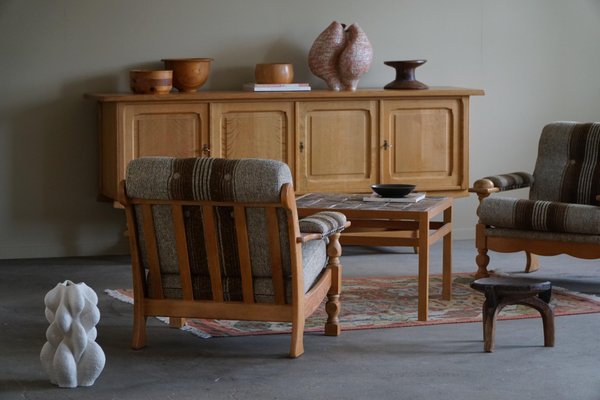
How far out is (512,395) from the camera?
3.73 m

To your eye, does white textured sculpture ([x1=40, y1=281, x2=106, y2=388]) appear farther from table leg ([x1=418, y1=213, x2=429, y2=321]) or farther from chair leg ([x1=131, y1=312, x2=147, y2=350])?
table leg ([x1=418, y1=213, x2=429, y2=321])

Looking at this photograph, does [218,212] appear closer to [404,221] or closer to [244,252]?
[244,252]

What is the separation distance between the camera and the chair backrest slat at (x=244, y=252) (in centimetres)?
415

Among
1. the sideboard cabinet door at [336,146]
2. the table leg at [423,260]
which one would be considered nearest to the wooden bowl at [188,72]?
the sideboard cabinet door at [336,146]

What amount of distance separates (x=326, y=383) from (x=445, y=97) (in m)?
3.17

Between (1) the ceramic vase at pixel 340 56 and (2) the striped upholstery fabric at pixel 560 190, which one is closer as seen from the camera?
(2) the striped upholstery fabric at pixel 560 190

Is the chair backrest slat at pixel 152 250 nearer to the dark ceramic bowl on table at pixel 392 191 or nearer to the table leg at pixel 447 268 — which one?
the dark ceramic bowl on table at pixel 392 191

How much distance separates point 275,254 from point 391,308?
1.12 metres

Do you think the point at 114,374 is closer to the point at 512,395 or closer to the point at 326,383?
the point at 326,383

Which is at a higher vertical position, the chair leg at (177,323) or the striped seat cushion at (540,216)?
the striped seat cushion at (540,216)

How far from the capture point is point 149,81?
6234 millimetres

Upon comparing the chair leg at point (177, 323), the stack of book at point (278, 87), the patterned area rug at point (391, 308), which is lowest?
the patterned area rug at point (391, 308)

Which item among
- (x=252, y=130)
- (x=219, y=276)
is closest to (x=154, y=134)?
(x=252, y=130)

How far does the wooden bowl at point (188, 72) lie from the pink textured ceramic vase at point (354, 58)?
2.73ft
